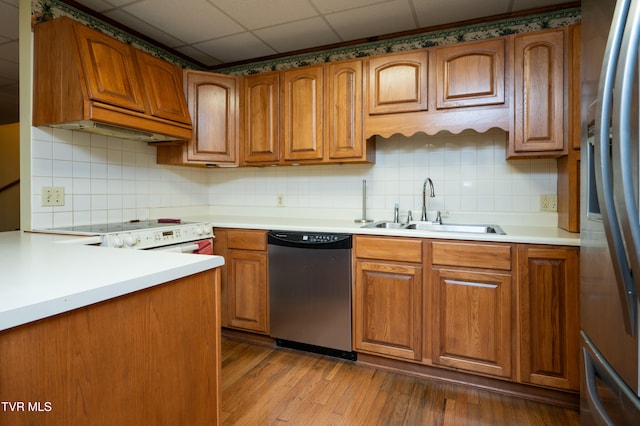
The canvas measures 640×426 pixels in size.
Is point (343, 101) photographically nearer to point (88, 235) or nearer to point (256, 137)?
point (256, 137)

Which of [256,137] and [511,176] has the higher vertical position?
[256,137]

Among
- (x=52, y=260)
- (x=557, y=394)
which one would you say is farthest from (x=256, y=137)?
(x=557, y=394)

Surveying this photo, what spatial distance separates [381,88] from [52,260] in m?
2.05

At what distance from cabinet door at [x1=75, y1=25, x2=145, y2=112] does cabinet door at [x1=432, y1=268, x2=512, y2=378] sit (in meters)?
2.12

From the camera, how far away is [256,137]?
2.83m

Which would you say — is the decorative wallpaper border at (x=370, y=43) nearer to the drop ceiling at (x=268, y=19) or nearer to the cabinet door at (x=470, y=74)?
the drop ceiling at (x=268, y=19)

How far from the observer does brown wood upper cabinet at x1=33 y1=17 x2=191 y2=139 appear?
1.93m

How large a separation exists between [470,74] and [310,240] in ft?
4.71

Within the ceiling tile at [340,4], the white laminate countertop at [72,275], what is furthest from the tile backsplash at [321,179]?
the white laminate countertop at [72,275]

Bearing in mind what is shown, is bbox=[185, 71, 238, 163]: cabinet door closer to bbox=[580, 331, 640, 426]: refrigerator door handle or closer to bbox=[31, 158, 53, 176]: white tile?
bbox=[31, 158, 53, 176]: white tile

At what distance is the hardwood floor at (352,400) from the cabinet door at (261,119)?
155 cm

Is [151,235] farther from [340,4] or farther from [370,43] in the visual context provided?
[370,43]

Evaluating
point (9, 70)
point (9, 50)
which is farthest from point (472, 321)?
point (9, 70)

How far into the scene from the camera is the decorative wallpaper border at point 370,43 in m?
2.21
